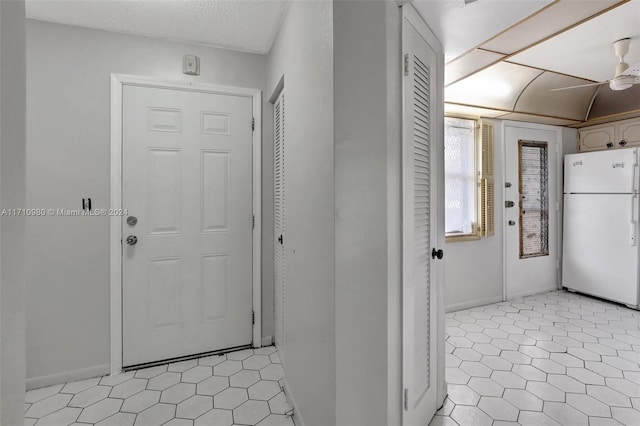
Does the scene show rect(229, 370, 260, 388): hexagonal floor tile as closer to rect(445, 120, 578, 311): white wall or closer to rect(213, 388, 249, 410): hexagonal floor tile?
rect(213, 388, 249, 410): hexagonal floor tile

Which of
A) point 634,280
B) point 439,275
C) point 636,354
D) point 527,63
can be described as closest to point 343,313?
point 439,275

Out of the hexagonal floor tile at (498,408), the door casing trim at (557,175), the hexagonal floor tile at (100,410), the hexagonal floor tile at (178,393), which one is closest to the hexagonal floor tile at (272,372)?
the hexagonal floor tile at (178,393)

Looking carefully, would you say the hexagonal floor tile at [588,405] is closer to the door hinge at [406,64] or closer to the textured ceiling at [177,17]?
the door hinge at [406,64]

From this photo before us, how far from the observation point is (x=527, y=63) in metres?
2.77

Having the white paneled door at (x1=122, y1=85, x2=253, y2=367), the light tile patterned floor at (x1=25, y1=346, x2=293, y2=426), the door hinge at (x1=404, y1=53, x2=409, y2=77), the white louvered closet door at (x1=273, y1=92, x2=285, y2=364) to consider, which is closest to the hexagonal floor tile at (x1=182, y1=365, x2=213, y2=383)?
the light tile patterned floor at (x1=25, y1=346, x2=293, y2=426)

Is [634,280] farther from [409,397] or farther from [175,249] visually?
[175,249]

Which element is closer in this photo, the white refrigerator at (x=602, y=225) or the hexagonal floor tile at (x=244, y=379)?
the hexagonal floor tile at (x=244, y=379)

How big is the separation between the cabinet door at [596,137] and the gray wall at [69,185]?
5.00 metres

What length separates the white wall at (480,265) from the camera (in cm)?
338

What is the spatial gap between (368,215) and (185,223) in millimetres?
1656

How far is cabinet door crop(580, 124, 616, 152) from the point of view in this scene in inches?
146

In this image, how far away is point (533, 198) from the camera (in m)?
3.89

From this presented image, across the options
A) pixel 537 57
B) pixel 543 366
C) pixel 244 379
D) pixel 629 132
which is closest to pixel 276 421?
pixel 244 379

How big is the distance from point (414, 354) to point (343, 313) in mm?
520
